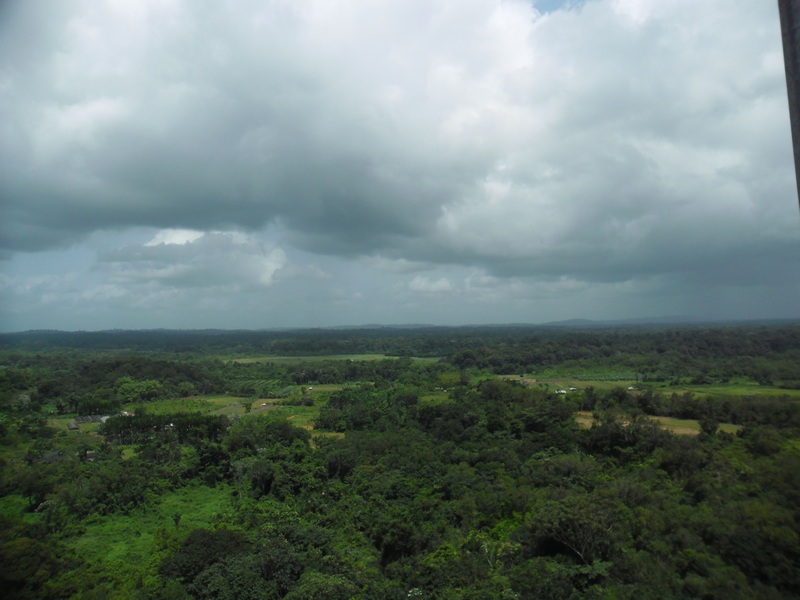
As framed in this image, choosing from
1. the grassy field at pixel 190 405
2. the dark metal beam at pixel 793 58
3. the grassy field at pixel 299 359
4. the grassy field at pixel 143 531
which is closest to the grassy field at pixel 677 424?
the grassy field at pixel 143 531

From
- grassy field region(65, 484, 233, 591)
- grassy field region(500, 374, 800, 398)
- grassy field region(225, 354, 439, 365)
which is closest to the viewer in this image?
grassy field region(65, 484, 233, 591)

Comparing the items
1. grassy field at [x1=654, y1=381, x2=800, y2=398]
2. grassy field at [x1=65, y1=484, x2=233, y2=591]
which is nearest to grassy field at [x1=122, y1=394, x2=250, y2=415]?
grassy field at [x1=65, y1=484, x2=233, y2=591]

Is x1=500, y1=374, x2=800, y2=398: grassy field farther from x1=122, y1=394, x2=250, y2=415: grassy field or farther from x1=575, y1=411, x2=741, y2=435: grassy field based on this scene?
x1=122, y1=394, x2=250, y2=415: grassy field

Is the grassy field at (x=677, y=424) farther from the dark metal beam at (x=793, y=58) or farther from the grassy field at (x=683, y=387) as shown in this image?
the dark metal beam at (x=793, y=58)

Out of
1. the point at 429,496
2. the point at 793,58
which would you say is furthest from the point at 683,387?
the point at 793,58

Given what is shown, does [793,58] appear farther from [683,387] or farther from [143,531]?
[683,387]

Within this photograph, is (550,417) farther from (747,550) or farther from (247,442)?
(747,550)
